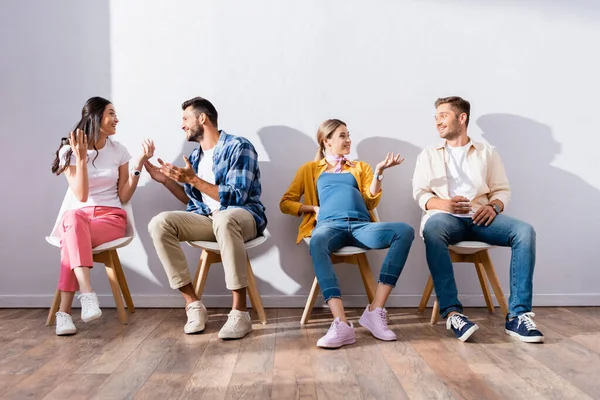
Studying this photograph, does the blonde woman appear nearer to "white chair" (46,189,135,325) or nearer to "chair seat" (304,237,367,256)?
"chair seat" (304,237,367,256)

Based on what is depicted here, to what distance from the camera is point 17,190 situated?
3.37 meters

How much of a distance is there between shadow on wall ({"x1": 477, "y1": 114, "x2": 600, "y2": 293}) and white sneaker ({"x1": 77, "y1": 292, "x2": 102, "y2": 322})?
2371mm

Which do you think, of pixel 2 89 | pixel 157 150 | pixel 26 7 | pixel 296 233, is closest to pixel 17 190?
pixel 2 89

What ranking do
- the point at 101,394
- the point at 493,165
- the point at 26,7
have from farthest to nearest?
the point at 26,7, the point at 493,165, the point at 101,394

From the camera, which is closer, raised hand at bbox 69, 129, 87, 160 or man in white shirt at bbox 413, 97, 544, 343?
man in white shirt at bbox 413, 97, 544, 343

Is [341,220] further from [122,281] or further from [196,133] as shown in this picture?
[122,281]

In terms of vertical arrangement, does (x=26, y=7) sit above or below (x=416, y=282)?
above

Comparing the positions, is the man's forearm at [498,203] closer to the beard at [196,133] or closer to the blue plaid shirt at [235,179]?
the blue plaid shirt at [235,179]

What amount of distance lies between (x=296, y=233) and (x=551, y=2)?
2.11 metres

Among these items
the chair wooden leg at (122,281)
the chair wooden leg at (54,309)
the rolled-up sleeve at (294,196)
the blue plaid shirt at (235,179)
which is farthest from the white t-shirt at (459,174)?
the chair wooden leg at (54,309)

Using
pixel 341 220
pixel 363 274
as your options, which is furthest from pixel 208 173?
pixel 363 274

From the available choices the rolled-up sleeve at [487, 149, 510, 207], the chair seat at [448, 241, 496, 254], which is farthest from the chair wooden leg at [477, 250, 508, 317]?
the rolled-up sleeve at [487, 149, 510, 207]

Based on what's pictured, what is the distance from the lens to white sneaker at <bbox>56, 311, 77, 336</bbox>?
2.62m

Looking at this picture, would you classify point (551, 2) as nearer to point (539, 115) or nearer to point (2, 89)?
point (539, 115)
